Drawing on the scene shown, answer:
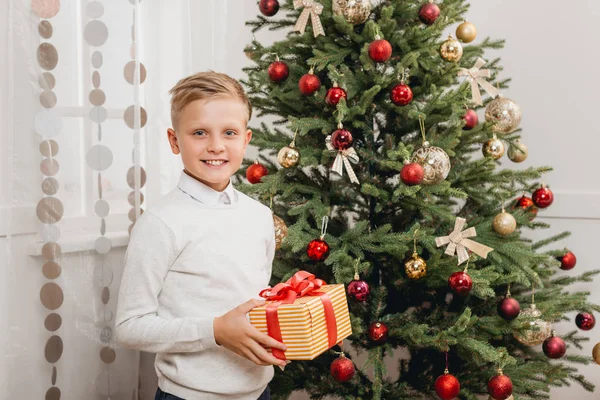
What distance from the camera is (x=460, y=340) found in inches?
70.9

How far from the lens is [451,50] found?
1.98 m

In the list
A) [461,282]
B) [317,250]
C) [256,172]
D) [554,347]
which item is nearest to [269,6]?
[256,172]

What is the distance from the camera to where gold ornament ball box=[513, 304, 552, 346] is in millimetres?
1973

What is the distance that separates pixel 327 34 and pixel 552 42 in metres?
1.16

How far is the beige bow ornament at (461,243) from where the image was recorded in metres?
1.85

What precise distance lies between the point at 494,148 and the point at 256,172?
2.67 feet

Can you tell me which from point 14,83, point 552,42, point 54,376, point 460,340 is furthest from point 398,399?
point 552,42

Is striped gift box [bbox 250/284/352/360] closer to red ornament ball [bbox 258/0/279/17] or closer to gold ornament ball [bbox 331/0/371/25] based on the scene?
gold ornament ball [bbox 331/0/371/25]

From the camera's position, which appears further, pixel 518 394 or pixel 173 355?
pixel 518 394

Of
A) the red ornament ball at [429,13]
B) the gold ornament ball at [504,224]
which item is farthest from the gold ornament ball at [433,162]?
the red ornament ball at [429,13]

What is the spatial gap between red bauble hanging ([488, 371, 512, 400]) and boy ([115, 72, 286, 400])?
80cm

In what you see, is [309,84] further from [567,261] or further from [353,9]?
[567,261]

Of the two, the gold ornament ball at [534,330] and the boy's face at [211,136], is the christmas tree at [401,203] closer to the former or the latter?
the gold ornament ball at [534,330]

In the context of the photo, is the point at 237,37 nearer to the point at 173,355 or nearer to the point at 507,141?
the point at 507,141
